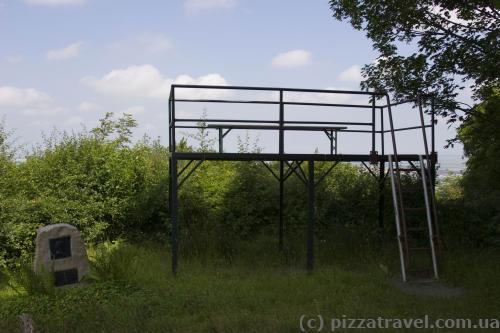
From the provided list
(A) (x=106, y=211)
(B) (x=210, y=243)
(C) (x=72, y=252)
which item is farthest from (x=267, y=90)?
(A) (x=106, y=211)

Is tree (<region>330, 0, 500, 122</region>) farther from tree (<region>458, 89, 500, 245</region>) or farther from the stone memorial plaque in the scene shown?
the stone memorial plaque

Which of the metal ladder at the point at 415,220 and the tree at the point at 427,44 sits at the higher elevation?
the tree at the point at 427,44

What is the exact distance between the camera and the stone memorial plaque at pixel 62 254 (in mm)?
8602

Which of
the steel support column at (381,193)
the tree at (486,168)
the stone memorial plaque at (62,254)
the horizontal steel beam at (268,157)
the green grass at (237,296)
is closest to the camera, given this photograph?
the green grass at (237,296)

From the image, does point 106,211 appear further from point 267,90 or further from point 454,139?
→ point 454,139

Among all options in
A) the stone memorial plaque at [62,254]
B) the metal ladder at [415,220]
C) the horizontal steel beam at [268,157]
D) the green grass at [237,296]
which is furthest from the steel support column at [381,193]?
the stone memorial plaque at [62,254]

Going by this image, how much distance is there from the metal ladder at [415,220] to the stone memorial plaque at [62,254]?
5.74 metres

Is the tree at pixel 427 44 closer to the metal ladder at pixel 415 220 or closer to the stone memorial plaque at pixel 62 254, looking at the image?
the metal ladder at pixel 415 220

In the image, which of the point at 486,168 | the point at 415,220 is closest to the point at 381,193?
the point at 415,220

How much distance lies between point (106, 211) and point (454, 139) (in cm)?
876

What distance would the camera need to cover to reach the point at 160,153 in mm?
15000

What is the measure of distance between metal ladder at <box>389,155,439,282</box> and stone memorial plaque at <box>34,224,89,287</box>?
574 cm

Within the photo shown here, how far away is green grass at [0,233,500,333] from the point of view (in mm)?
6477

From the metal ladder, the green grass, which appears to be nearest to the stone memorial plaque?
the green grass
